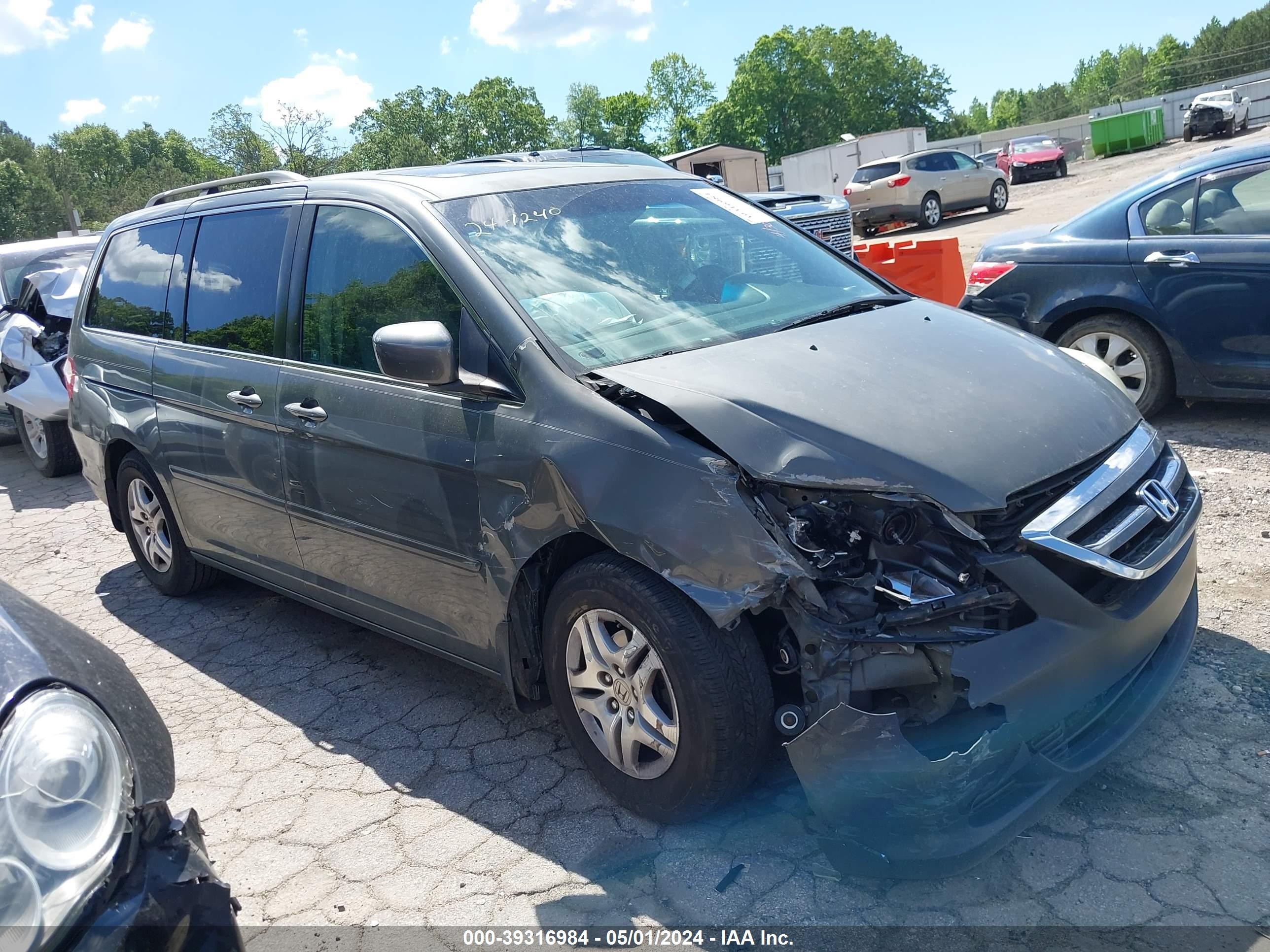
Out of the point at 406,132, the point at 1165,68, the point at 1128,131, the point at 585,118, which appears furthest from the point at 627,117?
the point at 1128,131

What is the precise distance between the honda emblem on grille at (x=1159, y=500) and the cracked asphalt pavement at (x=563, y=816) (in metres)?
0.73

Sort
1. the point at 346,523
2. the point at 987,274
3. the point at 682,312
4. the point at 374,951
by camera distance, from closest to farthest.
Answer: the point at 374,951, the point at 682,312, the point at 346,523, the point at 987,274

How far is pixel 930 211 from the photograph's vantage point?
25125mm

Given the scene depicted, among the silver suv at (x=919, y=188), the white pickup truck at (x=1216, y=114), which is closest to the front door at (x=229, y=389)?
the silver suv at (x=919, y=188)

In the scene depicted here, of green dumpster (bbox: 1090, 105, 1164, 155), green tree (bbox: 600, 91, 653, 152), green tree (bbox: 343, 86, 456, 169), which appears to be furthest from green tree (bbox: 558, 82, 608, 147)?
green dumpster (bbox: 1090, 105, 1164, 155)

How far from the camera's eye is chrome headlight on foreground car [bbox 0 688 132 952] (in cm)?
157

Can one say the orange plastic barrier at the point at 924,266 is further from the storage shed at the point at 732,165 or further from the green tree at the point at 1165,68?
the green tree at the point at 1165,68

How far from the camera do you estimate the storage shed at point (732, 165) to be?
26734 mm

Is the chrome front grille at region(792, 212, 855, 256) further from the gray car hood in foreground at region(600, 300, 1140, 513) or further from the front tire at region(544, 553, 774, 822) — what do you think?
the front tire at region(544, 553, 774, 822)

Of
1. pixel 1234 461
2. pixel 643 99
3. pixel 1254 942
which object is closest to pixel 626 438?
pixel 1254 942

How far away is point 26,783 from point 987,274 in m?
6.30

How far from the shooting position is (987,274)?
673 centimetres

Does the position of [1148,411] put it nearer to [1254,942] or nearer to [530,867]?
[1254,942]

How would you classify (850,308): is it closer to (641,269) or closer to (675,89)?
(641,269)
